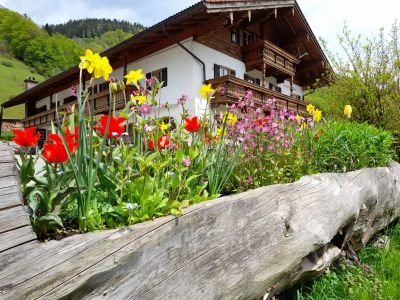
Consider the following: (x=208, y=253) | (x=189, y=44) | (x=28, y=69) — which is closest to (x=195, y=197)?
(x=208, y=253)

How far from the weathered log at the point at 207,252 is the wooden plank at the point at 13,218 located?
0.31 feet

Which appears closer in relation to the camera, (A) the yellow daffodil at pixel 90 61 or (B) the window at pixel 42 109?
(A) the yellow daffodil at pixel 90 61

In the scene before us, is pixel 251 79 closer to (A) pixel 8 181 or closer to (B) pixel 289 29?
(B) pixel 289 29

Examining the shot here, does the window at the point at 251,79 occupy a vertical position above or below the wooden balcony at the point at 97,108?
above

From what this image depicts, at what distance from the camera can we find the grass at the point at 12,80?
42.8 m

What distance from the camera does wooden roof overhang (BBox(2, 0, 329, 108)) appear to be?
11.5 m

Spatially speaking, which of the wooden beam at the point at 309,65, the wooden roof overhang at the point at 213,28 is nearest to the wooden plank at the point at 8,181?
the wooden roof overhang at the point at 213,28

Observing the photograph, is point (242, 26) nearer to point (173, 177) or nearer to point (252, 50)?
point (252, 50)

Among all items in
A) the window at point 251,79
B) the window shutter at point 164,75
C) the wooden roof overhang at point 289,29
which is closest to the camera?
the wooden roof overhang at point 289,29

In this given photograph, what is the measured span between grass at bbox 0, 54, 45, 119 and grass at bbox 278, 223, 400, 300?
43745mm

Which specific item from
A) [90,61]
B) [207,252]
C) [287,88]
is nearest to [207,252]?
[207,252]

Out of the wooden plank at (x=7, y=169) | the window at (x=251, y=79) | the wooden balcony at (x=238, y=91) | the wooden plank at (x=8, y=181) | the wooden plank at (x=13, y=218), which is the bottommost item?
the wooden plank at (x=13, y=218)

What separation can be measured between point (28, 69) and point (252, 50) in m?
59.6

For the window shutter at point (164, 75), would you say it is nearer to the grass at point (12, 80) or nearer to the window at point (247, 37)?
the window at point (247, 37)
